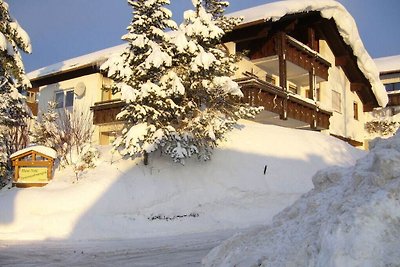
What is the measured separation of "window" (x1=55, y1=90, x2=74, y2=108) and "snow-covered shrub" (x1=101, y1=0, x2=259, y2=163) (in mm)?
11982

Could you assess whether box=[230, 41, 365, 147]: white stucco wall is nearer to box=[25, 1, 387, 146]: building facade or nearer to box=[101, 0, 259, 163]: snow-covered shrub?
box=[25, 1, 387, 146]: building facade

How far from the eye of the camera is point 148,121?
505 inches

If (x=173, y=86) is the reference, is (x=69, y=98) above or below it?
above

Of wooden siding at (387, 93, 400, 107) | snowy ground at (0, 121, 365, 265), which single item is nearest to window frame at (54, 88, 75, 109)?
snowy ground at (0, 121, 365, 265)

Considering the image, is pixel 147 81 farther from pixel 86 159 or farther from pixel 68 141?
pixel 68 141

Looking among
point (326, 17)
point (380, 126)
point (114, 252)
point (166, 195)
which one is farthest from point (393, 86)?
point (114, 252)

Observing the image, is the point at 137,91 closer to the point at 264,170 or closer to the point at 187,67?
the point at 187,67

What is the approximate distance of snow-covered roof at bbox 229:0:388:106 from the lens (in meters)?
18.6

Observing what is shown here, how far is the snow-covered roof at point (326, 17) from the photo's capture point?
1872 cm

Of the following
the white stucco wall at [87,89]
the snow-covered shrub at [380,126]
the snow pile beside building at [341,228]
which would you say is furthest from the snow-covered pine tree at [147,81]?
the snow-covered shrub at [380,126]

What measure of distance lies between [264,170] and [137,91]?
5.31 meters

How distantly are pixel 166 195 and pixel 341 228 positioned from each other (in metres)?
9.11

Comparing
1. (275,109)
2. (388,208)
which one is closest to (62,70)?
(275,109)

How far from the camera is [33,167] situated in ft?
42.1
